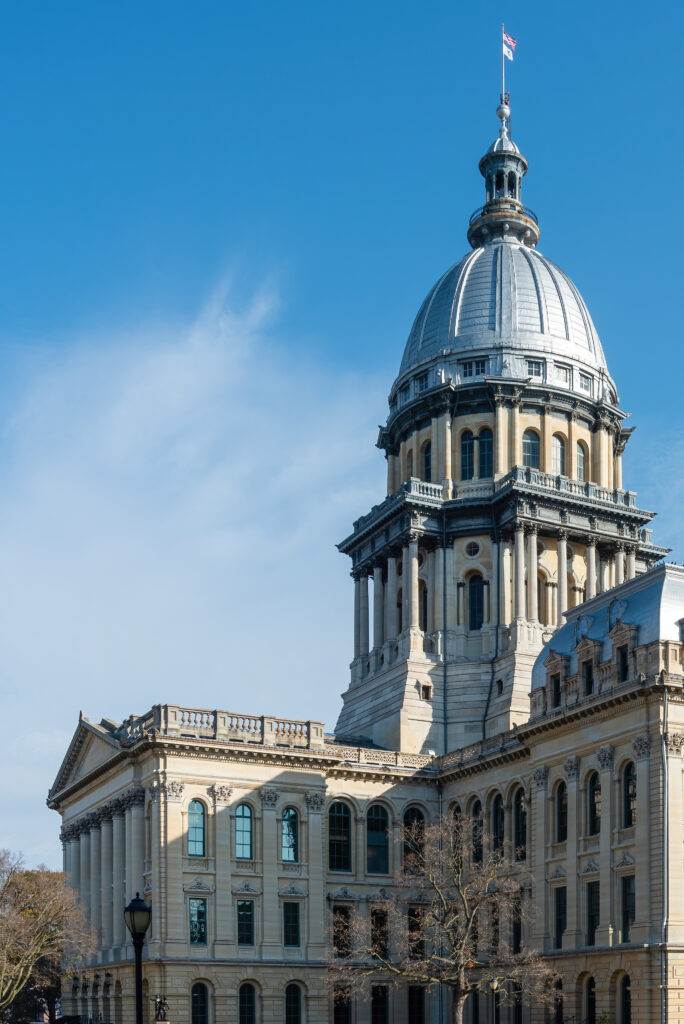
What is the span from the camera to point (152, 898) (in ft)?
227

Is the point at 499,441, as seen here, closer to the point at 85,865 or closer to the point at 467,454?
the point at 467,454

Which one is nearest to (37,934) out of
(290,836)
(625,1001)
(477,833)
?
(290,836)

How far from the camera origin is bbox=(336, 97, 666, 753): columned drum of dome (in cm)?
8525

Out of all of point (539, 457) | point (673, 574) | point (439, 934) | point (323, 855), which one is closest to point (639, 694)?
point (673, 574)

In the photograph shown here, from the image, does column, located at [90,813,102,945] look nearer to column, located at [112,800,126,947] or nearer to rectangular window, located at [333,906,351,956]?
column, located at [112,800,126,947]

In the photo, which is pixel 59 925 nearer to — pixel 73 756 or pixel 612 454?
pixel 73 756

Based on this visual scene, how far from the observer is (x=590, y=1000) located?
2350 inches

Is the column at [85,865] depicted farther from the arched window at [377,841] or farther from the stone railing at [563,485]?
the stone railing at [563,485]

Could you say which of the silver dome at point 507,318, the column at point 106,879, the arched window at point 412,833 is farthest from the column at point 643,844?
the silver dome at point 507,318

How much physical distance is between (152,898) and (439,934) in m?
16.0

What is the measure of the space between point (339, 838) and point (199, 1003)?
12.0m

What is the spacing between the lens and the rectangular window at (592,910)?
60.1 meters

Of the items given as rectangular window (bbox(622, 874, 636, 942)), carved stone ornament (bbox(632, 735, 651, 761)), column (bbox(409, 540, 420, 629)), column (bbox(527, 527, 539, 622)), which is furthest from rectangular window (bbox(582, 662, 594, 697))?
column (bbox(409, 540, 420, 629))

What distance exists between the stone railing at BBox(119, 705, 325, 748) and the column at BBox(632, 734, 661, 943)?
21.9 metres
